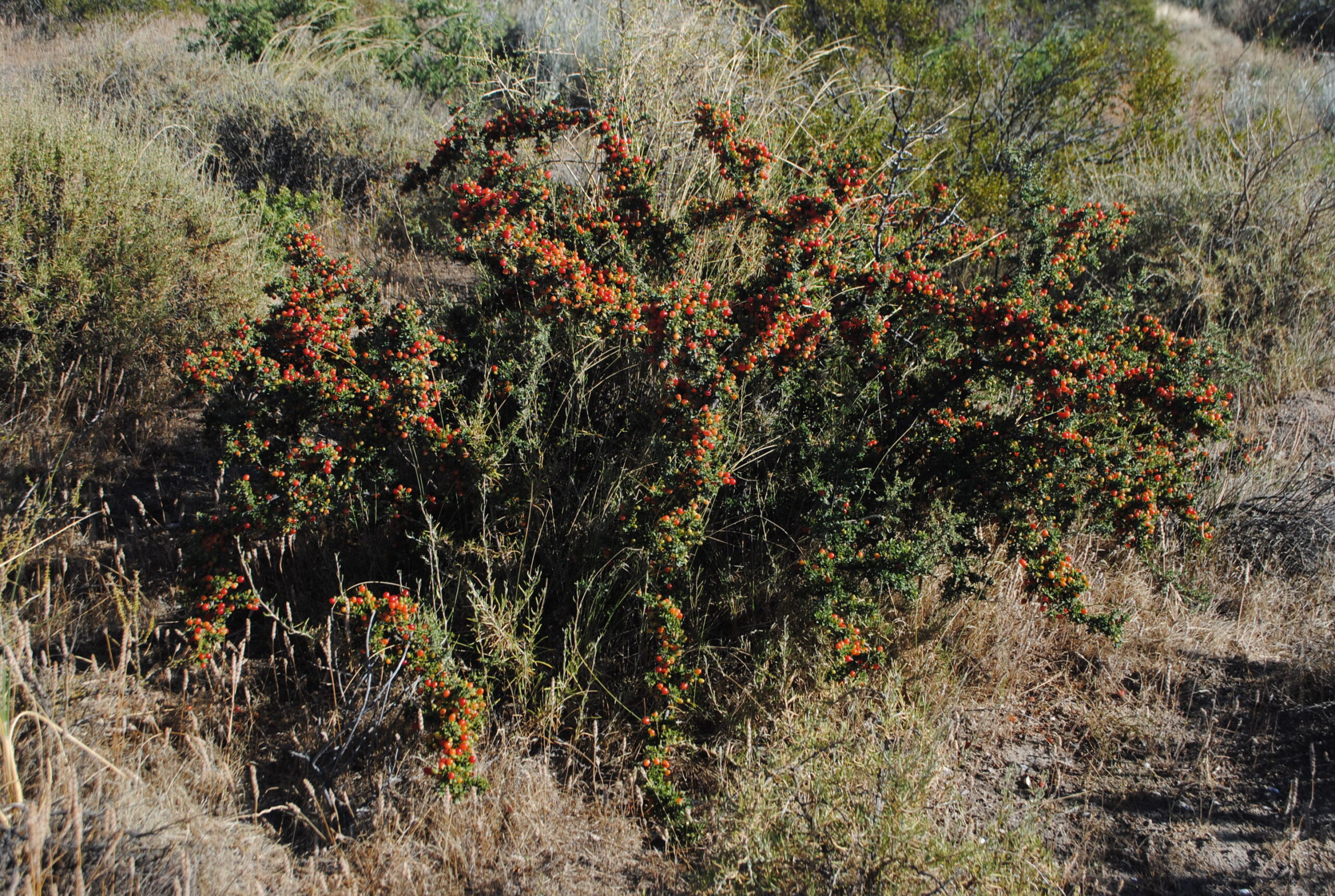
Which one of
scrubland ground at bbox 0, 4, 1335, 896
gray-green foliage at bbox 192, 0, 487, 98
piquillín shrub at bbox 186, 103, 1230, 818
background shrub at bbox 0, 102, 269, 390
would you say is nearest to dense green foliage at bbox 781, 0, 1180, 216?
scrubland ground at bbox 0, 4, 1335, 896

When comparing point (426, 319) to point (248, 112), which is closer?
point (426, 319)

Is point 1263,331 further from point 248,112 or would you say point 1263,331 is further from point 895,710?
point 248,112

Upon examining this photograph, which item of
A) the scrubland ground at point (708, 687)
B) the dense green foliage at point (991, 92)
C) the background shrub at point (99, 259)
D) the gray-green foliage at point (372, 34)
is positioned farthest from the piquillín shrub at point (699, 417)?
the gray-green foliage at point (372, 34)

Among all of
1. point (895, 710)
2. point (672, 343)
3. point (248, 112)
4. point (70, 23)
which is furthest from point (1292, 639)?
point (70, 23)

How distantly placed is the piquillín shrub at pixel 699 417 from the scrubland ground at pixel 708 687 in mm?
262

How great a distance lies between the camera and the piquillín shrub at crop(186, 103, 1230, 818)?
9.50ft

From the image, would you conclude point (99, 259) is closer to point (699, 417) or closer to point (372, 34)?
point (699, 417)

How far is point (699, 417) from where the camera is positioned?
8.97 ft

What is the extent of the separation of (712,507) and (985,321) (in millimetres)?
1272

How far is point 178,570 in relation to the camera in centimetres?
332

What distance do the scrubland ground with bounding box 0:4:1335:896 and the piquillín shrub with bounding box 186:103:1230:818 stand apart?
262 mm

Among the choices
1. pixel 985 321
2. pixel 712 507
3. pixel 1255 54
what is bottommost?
pixel 712 507

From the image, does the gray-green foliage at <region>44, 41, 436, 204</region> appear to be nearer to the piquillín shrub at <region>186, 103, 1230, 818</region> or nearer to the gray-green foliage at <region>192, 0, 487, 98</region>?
the gray-green foliage at <region>192, 0, 487, 98</region>

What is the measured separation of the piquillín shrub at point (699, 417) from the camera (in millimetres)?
2896
